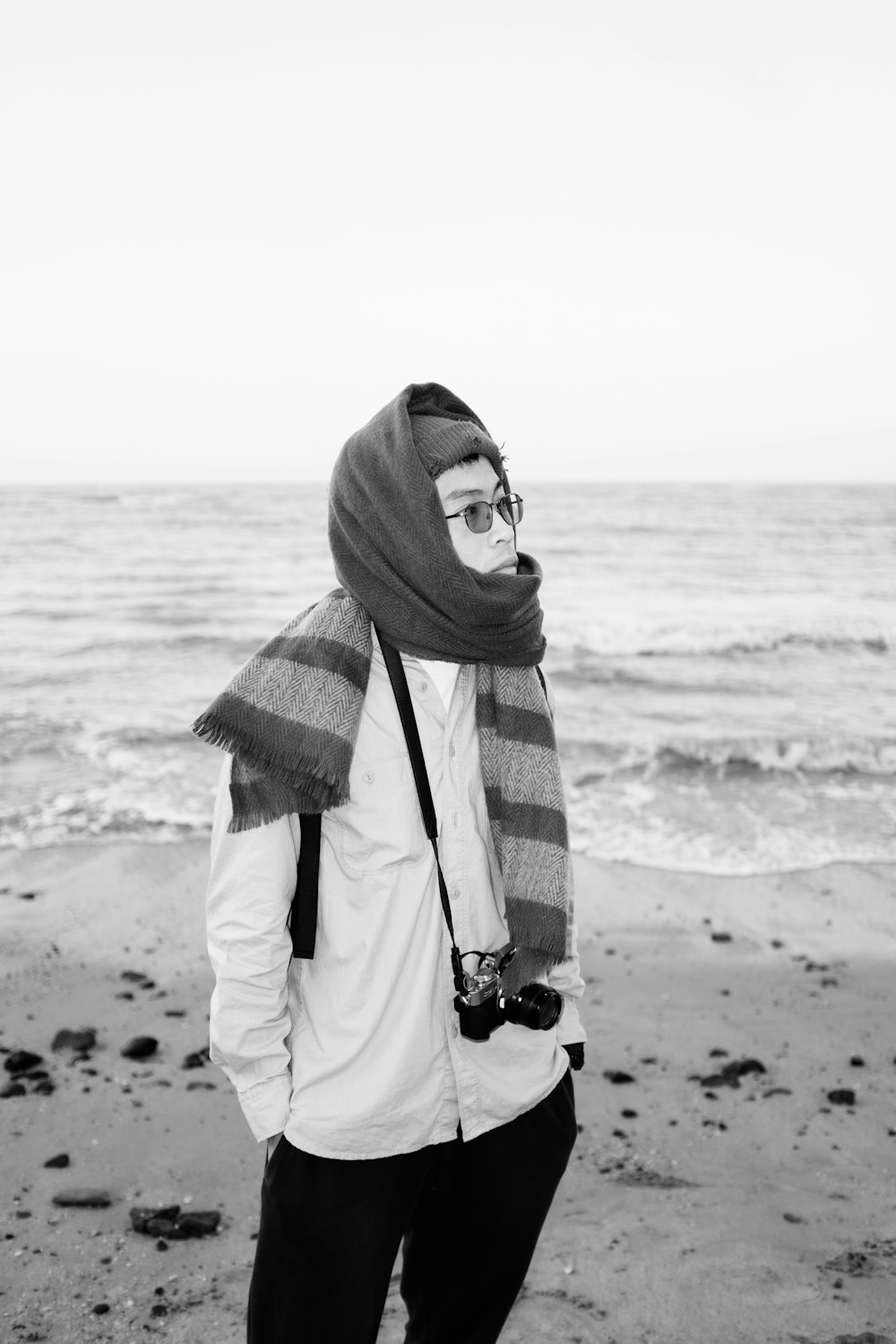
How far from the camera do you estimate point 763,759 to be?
30.5ft

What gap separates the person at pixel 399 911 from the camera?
1.76 meters

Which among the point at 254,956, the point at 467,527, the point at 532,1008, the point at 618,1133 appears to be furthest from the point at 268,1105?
the point at 618,1133

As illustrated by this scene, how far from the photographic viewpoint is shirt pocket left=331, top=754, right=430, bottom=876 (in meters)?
1.85

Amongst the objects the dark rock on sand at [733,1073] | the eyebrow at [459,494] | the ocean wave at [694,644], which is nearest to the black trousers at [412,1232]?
the eyebrow at [459,494]

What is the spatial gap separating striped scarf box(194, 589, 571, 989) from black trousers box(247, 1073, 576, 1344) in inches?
13.5

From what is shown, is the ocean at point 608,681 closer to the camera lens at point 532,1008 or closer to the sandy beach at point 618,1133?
the sandy beach at point 618,1133

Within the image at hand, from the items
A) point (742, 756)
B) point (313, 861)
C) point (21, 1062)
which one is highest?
point (313, 861)

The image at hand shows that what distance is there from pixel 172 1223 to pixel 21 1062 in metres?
1.18

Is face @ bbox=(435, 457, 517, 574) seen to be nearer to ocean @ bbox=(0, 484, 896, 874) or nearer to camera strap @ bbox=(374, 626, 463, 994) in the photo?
camera strap @ bbox=(374, 626, 463, 994)

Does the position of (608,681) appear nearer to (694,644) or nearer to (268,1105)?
(694,644)

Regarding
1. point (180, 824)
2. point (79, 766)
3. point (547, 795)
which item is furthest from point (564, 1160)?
point (79, 766)

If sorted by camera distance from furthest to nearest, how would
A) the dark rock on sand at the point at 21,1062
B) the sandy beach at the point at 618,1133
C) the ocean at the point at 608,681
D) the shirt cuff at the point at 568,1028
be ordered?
the ocean at the point at 608,681 → the dark rock on sand at the point at 21,1062 → the sandy beach at the point at 618,1133 → the shirt cuff at the point at 568,1028

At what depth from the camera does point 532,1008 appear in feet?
6.16

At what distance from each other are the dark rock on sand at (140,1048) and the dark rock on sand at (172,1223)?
986 millimetres
